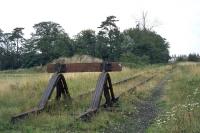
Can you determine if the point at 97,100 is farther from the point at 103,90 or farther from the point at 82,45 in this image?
the point at 82,45

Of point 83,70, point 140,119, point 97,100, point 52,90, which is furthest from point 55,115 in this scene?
point 83,70

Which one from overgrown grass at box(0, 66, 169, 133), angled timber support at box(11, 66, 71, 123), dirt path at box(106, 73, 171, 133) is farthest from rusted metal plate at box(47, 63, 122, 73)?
dirt path at box(106, 73, 171, 133)

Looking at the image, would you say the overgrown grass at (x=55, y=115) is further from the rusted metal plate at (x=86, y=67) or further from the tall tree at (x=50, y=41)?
the tall tree at (x=50, y=41)

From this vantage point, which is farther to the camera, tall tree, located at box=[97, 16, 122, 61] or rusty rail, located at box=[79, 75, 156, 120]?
tall tree, located at box=[97, 16, 122, 61]

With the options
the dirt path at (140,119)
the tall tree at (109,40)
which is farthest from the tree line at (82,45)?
the dirt path at (140,119)

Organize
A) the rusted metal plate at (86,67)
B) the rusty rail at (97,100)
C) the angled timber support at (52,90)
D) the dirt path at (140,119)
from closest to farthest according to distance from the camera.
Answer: the dirt path at (140,119), the rusty rail at (97,100), the angled timber support at (52,90), the rusted metal plate at (86,67)

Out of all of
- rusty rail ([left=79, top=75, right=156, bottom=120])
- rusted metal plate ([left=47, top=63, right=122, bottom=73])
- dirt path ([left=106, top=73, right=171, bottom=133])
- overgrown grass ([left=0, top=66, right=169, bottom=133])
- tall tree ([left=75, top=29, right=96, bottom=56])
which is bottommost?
dirt path ([left=106, top=73, right=171, bottom=133])

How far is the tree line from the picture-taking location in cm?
8338

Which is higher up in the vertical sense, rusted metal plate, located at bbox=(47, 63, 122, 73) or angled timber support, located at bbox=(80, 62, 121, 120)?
rusted metal plate, located at bbox=(47, 63, 122, 73)

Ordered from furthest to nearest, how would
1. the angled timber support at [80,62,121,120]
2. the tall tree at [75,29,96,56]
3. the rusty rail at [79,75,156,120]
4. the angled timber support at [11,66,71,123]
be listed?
the tall tree at [75,29,96,56] < the angled timber support at [80,62,121,120] < the angled timber support at [11,66,71,123] < the rusty rail at [79,75,156,120]

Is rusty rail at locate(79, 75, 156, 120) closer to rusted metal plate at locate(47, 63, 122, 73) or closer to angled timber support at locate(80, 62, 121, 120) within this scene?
angled timber support at locate(80, 62, 121, 120)

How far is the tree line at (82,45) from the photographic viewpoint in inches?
3282

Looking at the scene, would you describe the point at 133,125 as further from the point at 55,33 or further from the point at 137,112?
the point at 55,33

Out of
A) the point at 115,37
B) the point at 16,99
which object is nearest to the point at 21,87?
the point at 16,99
